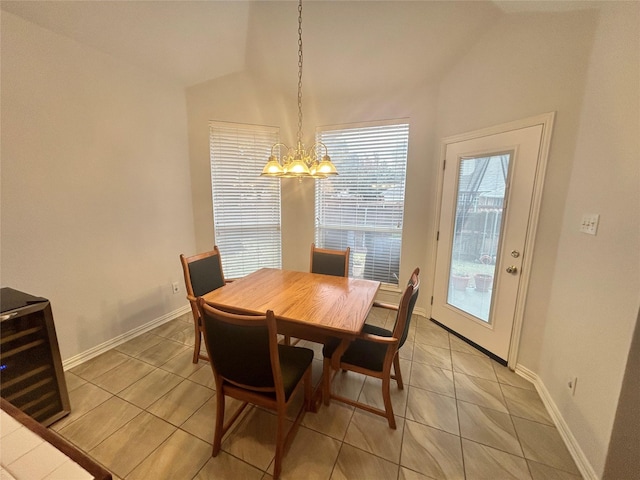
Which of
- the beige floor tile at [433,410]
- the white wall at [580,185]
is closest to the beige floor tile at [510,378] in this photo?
the white wall at [580,185]

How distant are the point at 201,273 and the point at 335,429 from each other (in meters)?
1.56

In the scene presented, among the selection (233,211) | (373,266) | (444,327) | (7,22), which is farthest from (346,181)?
(7,22)

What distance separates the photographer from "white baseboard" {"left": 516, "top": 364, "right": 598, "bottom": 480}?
137 cm

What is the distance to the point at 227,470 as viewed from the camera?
1377 mm

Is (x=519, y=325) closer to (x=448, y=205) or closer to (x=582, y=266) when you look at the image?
(x=582, y=266)

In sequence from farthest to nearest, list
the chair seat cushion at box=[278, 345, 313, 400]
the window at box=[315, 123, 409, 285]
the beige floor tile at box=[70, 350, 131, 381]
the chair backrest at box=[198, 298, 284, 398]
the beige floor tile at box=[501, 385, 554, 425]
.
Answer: the window at box=[315, 123, 409, 285], the beige floor tile at box=[70, 350, 131, 381], the beige floor tile at box=[501, 385, 554, 425], the chair seat cushion at box=[278, 345, 313, 400], the chair backrest at box=[198, 298, 284, 398]

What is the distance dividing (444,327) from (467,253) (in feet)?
2.91

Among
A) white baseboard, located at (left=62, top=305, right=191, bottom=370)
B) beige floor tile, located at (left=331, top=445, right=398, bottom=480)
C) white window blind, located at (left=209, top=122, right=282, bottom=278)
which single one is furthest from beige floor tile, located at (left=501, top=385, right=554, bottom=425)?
white baseboard, located at (left=62, top=305, right=191, bottom=370)

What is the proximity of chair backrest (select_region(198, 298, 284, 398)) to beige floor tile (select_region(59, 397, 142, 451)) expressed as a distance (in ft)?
3.01

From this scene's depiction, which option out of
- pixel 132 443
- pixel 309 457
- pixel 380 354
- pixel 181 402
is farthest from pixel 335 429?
pixel 132 443

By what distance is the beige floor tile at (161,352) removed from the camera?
2.27m

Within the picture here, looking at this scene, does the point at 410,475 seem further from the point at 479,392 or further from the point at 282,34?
the point at 282,34

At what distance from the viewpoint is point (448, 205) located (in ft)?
8.88

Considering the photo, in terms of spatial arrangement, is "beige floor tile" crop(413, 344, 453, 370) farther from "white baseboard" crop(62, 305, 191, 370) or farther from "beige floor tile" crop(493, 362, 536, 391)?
"white baseboard" crop(62, 305, 191, 370)
